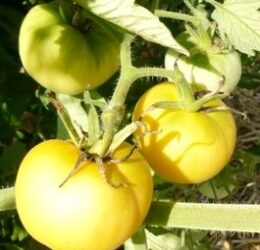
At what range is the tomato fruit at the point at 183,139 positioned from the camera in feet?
3.53

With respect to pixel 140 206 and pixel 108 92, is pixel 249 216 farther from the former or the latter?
pixel 108 92

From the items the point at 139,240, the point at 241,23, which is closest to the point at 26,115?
the point at 139,240

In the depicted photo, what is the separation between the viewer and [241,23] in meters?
1.18

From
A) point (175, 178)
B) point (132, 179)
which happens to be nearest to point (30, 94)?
point (175, 178)

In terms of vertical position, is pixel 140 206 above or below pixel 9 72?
above

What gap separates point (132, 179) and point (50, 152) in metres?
0.10

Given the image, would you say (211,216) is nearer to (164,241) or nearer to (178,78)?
(178,78)

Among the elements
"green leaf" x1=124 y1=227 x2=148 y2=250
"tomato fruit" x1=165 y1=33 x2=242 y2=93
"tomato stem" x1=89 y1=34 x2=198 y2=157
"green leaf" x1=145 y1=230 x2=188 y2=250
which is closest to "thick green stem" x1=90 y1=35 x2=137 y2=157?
"tomato stem" x1=89 y1=34 x2=198 y2=157

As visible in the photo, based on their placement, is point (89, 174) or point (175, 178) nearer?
point (89, 174)

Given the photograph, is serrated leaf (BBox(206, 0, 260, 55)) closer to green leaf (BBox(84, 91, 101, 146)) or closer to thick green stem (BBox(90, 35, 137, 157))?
thick green stem (BBox(90, 35, 137, 157))

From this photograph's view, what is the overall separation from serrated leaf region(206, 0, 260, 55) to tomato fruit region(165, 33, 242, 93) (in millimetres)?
47

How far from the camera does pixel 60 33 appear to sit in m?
1.15

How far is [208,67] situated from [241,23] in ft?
0.29

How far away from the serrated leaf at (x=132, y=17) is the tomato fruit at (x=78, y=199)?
0.47 ft
